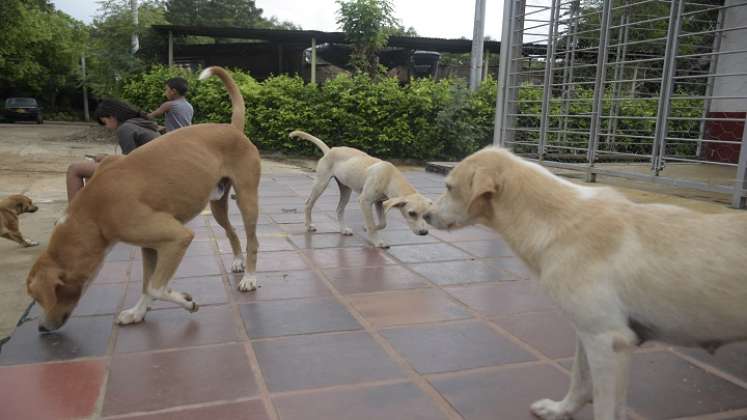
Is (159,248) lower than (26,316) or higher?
higher

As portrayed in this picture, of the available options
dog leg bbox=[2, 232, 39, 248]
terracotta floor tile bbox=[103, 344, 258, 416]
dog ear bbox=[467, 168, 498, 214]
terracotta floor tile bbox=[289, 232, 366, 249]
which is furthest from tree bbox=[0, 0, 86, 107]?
dog ear bbox=[467, 168, 498, 214]

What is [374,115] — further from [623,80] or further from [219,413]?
[219,413]

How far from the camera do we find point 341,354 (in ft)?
11.3

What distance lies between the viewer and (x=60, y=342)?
11.9 ft

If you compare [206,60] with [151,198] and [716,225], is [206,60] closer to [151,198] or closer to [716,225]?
[151,198]

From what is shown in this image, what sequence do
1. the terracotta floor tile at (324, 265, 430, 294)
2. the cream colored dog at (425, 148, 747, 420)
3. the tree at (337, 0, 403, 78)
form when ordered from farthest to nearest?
1. the tree at (337, 0, 403, 78)
2. the terracotta floor tile at (324, 265, 430, 294)
3. the cream colored dog at (425, 148, 747, 420)

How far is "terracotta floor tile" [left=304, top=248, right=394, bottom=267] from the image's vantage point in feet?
18.5

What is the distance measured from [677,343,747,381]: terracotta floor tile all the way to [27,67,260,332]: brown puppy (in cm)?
347

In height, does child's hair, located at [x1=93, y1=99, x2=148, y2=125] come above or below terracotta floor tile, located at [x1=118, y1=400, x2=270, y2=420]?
above

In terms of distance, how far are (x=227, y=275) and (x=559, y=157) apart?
1123 cm

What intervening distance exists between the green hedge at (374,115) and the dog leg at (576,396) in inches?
533

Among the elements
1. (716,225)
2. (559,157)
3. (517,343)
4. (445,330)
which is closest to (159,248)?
(445,330)

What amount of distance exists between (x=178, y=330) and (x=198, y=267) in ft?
5.27

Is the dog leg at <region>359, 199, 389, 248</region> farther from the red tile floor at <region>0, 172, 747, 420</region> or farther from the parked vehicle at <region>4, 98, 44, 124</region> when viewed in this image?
the parked vehicle at <region>4, 98, 44, 124</region>
